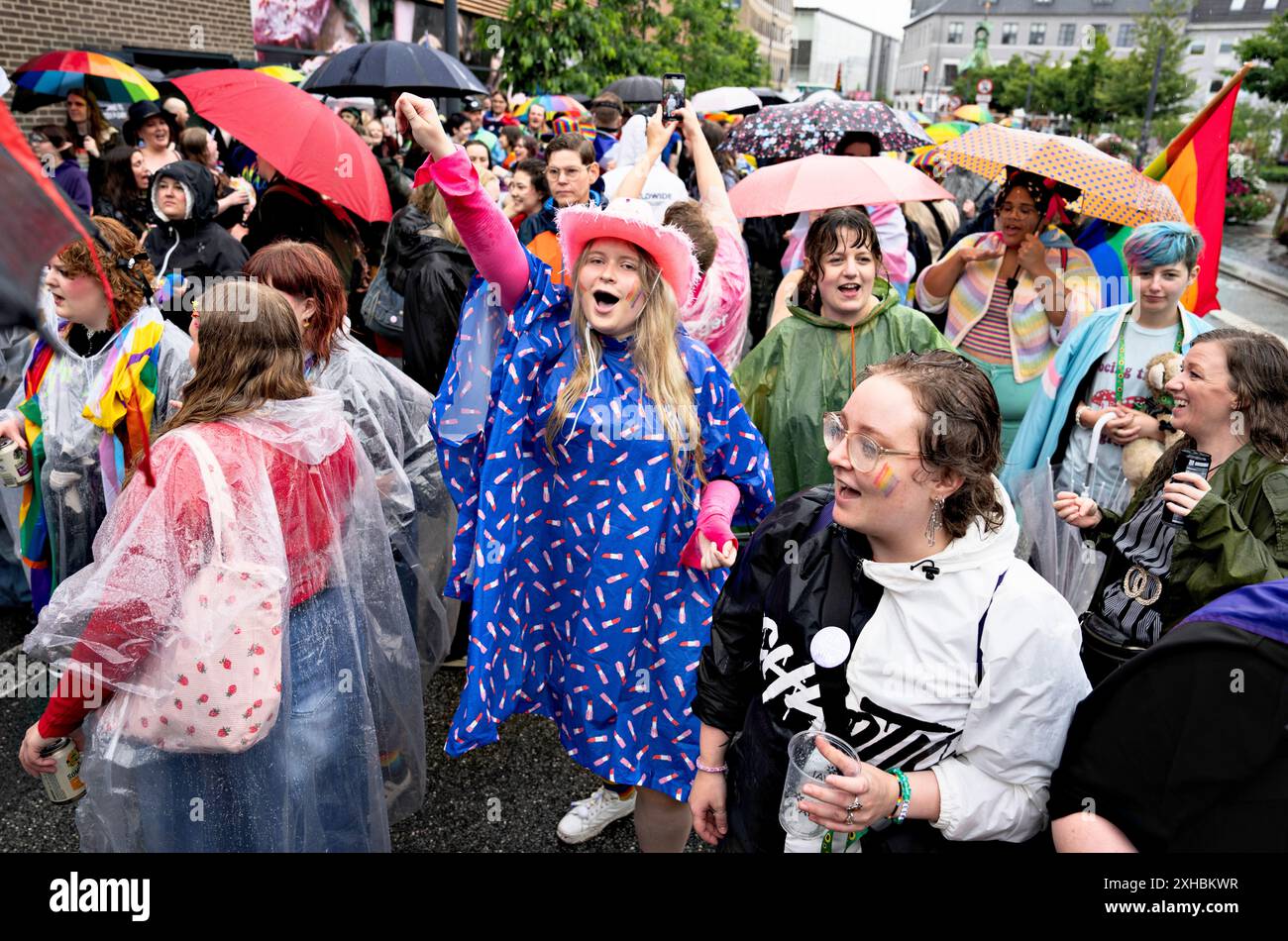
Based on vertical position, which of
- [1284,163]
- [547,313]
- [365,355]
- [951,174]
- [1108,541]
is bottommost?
[1108,541]

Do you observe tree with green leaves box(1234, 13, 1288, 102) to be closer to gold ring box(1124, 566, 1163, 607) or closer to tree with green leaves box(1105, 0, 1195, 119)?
tree with green leaves box(1105, 0, 1195, 119)

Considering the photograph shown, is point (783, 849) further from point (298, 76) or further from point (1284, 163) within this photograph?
point (1284, 163)

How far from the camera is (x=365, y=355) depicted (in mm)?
3307

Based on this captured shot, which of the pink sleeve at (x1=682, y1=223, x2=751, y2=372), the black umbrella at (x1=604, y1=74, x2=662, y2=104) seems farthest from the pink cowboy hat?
the black umbrella at (x1=604, y1=74, x2=662, y2=104)

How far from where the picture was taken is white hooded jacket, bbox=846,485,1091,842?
156 cm

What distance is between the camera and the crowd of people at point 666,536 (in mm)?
1594

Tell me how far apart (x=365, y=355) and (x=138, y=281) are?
811mm

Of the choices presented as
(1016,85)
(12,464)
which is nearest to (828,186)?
(12,464)

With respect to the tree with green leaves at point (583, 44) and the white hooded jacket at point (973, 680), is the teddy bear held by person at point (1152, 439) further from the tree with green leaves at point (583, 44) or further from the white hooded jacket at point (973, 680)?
the tree with green leaves at point (583, 44)

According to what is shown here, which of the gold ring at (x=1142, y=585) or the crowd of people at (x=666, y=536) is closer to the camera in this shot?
the crowd of people at (x=666, y=536)

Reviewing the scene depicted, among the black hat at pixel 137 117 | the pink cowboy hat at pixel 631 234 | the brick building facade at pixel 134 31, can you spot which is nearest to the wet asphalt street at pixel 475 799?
the pink cowboy hat at pixel 631 234

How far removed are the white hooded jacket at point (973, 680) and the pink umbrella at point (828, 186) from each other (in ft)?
9.89

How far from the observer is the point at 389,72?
6203mm
